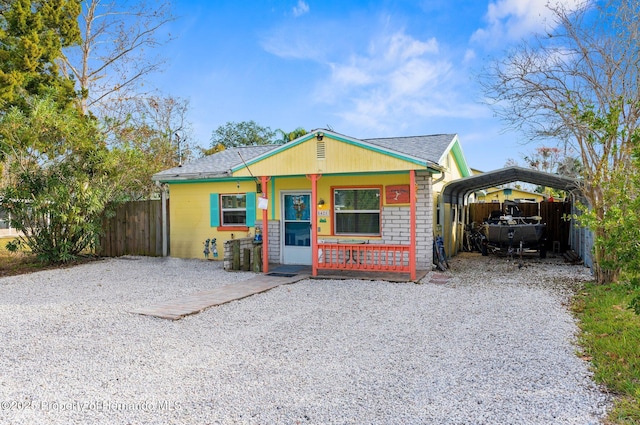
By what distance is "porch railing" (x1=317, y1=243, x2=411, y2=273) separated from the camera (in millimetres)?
9336

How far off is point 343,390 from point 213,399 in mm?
1091

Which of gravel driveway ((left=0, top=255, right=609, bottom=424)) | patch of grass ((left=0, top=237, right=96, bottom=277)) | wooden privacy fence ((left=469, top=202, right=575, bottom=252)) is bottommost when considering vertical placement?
gravel driveway ((left=0, top=255, right=609, bottom=424))

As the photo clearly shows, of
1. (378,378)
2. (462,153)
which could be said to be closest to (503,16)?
(462,153)

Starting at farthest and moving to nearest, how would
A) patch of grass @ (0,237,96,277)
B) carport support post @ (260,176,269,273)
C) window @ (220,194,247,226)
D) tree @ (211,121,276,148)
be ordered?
1. tree @ (211,121,276,148)
2. window @ (220,194,247,226)
3. patch of grass @ (0,237,96,277)
4. carport support post @ (260,176,269,273)

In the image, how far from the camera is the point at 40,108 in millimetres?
10156

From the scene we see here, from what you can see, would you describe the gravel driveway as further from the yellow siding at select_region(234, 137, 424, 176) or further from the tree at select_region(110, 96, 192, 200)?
the tree at select_region(110, 96, 192, 200)

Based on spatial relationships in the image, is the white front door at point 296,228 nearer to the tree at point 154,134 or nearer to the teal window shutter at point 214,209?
the teal window shutter at point 214,209

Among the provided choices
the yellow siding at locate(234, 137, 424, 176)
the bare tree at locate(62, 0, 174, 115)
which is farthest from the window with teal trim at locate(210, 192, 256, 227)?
the bare tree at locate(62, 0, 174, 115)

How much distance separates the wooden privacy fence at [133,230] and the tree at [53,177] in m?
1.34

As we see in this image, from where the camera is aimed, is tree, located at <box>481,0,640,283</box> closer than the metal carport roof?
Yes

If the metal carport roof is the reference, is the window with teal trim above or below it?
below

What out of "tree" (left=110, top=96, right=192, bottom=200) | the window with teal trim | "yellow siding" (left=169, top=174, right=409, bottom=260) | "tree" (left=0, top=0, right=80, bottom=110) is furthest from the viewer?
"tree" (left=110, top=96, right=192, bottom=200)

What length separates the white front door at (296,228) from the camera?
11070mm

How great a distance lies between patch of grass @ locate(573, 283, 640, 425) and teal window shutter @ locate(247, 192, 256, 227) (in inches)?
304
